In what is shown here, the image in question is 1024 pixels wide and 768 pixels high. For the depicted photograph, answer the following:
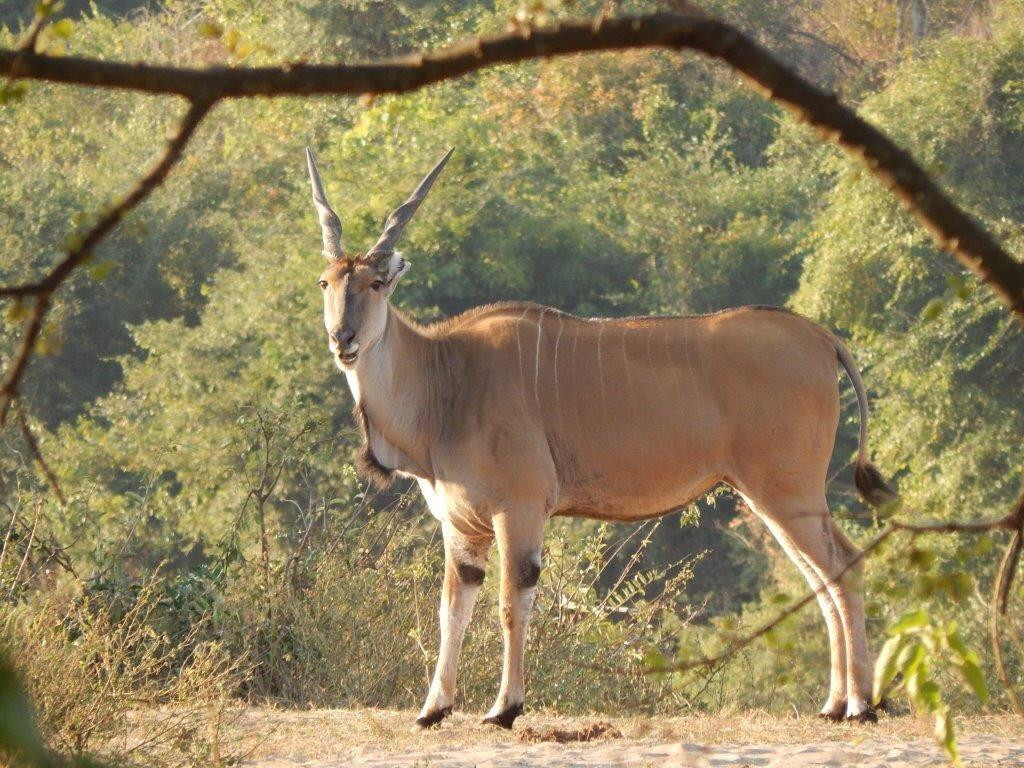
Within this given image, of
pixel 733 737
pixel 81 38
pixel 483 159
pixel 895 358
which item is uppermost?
pixel 81 38

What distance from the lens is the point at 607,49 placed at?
1782 mm

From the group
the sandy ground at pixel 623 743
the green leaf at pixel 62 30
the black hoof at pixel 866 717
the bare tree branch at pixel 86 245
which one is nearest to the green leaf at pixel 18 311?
the bare tree branch at pixel 86 245

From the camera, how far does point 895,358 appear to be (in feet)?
48.4

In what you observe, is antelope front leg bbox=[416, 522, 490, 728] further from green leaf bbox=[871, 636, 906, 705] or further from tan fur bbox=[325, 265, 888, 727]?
green leaf bbox=[871, 636, 906, 705]

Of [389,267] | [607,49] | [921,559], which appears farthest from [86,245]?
[389,267]

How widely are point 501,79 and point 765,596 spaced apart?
1132cm

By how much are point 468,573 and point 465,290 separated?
45.8 ft

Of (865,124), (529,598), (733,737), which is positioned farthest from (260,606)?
(865,124)

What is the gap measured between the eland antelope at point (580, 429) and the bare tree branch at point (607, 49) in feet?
11.4

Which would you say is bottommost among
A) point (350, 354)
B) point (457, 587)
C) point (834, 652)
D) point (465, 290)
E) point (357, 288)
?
point (834, 652)

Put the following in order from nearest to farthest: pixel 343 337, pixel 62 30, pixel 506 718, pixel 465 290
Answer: pixel 62 30 → pixel 506 718 → pixel 343 337 → pixel 465 290

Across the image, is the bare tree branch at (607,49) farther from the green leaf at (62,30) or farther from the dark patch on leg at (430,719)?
the dark patch on leg at (430,719)

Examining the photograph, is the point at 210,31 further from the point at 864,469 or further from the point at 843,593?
the point at 864,469

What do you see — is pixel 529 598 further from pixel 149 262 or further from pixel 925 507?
pixel 149 262
